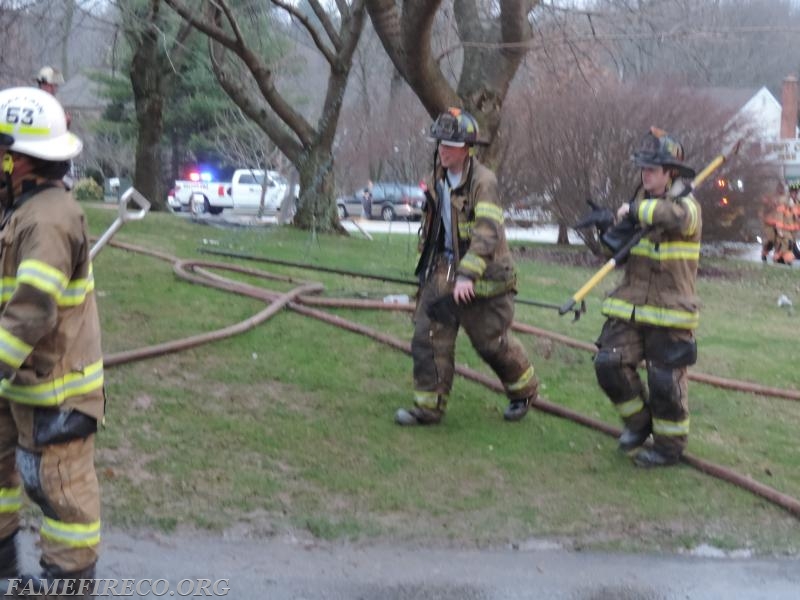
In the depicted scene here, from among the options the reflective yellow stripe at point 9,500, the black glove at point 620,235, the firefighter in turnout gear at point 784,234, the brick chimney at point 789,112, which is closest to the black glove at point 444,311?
the black glove at point 620,235

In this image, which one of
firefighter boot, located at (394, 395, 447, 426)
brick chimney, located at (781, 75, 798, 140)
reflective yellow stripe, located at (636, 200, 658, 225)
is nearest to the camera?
reflective yellow stripe, located at (636, 200, 658, 225)

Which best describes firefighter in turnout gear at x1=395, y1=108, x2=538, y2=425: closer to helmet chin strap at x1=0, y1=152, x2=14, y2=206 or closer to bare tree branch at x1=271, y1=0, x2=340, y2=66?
helmet chin strap at x1=0, y1=152, x2=14, y2=206

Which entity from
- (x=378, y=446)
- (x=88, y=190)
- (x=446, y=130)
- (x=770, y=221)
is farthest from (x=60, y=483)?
(x=88, y=190)

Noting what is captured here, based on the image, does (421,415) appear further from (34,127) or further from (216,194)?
(216,194)

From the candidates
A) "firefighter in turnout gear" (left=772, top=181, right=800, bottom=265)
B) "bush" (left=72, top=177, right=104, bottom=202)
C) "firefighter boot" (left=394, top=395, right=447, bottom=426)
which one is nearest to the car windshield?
"bush" (left=72, top=177, right=104, bottom=202)

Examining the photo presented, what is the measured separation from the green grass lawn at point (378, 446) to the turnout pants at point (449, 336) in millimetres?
289

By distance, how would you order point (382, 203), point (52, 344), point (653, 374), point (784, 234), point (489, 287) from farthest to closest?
point (382, 203) < point (784, 234) < point (489, 287) < point (653, 374) < point (52, 344)

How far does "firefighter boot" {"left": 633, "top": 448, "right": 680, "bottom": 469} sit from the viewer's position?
19.9ft

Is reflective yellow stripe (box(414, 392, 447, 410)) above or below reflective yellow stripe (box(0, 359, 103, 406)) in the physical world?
below

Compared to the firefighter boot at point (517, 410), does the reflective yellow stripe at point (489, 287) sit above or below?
above

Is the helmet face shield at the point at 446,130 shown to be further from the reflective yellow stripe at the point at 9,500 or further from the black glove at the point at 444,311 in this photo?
the reflective yellow stripe at the point at 9,500

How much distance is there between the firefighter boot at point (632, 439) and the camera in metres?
6.20

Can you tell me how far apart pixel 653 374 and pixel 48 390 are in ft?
11.1

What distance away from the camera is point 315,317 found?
8633 mm
